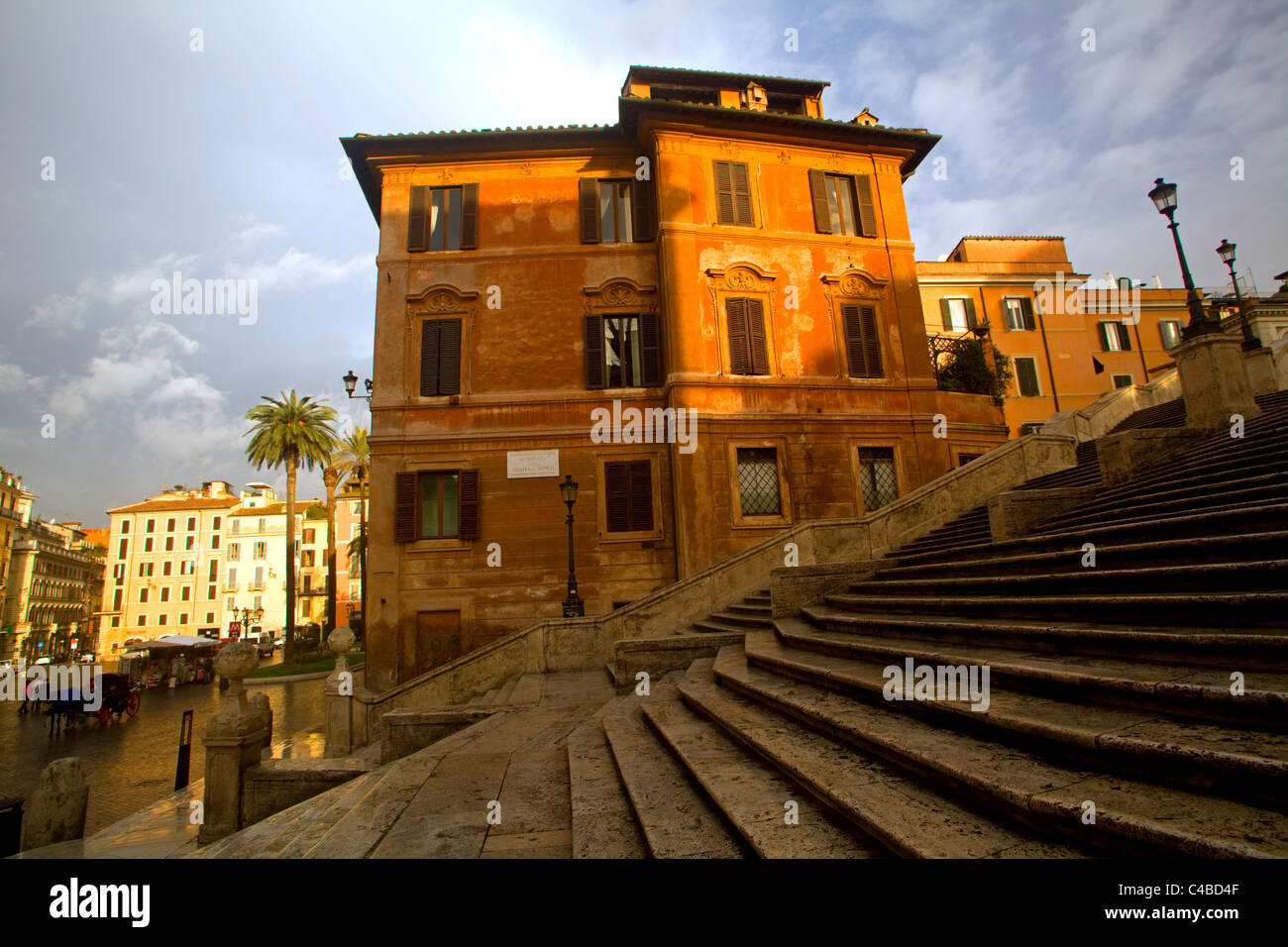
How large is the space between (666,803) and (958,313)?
99.3 feet

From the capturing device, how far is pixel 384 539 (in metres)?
14.8

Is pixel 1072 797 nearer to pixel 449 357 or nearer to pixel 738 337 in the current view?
pixel 738 337

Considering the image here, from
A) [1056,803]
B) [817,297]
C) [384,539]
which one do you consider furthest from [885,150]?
[1056,803]

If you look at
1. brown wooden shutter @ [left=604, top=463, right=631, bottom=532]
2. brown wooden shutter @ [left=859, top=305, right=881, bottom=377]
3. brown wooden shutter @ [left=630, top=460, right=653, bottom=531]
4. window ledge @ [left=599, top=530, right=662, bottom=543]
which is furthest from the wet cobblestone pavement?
brown wooden shutter @ [left=859, top=305, right=881, bottom=377]

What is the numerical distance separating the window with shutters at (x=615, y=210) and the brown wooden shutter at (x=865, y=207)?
652 centimetres

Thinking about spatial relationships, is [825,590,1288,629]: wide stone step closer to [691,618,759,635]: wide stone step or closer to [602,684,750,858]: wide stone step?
[602,684,750,858]: wide stone step

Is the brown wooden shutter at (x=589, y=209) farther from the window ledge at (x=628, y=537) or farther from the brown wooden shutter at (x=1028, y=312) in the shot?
the brown wooden shutter at (x=1028, y=312)
